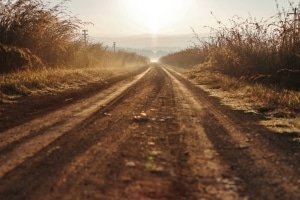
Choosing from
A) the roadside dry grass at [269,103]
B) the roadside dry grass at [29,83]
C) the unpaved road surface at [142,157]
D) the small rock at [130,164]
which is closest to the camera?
the unpaved road surface at [142,157]

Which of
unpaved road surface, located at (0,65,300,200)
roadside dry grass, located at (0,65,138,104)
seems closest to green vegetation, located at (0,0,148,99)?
roadside dry grass, located at (0,65,138,104)

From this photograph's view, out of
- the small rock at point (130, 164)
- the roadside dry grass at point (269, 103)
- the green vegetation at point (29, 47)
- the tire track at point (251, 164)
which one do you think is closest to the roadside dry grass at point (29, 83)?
the green vegetation at point (29, 47)

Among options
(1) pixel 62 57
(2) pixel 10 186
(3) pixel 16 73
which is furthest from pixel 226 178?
(1) pixel 62 57

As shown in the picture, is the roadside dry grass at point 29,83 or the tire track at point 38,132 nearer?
the tire track at point 38,132

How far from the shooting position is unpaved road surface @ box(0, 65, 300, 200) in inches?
129

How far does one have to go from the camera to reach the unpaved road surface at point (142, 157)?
3287 mm

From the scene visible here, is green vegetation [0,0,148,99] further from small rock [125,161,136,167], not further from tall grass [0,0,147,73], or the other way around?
small rock [125,161,136,167]

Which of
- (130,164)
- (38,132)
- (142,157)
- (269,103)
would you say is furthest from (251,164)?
(269,103)

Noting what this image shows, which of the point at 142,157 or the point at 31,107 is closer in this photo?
the point at 142,157

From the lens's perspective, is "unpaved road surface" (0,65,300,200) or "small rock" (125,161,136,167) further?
Result: "small rock" (125,161,136,167)

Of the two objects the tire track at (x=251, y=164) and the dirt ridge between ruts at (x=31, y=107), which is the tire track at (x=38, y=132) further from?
the tire track at (x=251, y=164)

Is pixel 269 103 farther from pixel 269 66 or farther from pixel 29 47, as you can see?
pixel 29 47

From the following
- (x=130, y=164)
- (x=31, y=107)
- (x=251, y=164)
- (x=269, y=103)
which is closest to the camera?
(x=130, y=164)

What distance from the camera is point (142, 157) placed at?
166 inches
